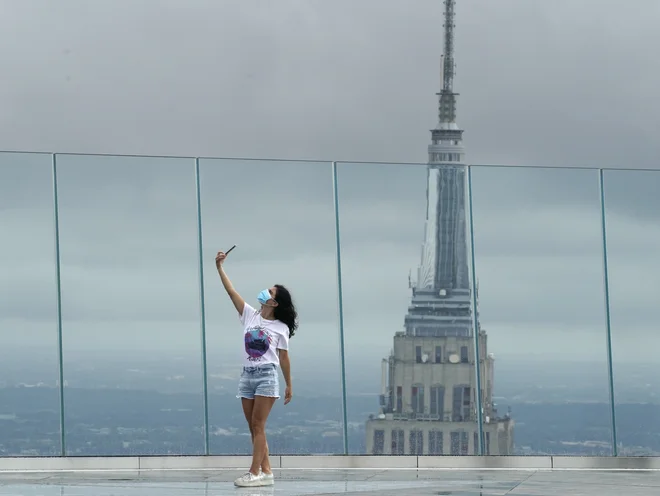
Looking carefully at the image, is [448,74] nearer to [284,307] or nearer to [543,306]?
[543,306]

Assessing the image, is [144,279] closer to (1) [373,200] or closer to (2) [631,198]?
(1) [373,200]

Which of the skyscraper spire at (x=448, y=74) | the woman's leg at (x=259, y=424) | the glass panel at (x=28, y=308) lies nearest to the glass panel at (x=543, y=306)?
the woman's leg at (x=259, y=424)

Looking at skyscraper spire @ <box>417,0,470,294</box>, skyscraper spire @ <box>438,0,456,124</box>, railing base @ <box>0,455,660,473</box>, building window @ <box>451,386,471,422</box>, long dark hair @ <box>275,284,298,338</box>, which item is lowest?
railing base @ <box>0,455,660,473</box>

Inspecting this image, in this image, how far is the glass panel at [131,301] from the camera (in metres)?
10.6

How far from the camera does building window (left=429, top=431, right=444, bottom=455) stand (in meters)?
11.1

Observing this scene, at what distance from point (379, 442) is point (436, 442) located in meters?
0.80

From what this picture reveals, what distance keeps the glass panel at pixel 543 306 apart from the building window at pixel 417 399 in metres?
0.90

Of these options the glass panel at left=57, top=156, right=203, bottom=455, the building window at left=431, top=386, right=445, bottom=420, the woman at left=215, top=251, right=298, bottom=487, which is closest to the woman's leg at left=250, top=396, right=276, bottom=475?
the woman at left=215, top=251, right=298, bottom=487

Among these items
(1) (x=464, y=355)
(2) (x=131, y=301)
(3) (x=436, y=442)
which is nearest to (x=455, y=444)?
(3) (x=436, y=442)

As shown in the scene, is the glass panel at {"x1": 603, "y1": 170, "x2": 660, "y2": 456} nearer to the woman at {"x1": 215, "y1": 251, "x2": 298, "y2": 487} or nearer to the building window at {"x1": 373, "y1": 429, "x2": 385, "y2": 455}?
the building window at {"x1": 373, "y1": 429, "x2": 385, "y2": 455}

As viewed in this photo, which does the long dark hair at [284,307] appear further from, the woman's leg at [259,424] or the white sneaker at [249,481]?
the white sneaker at [249,481]

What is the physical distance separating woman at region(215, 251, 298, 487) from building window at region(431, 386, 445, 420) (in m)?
3.22

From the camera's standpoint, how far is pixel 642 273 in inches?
450

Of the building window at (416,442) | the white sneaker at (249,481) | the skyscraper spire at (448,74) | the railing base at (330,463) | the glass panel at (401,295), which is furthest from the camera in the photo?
the skyscraper spire at (448,74)
